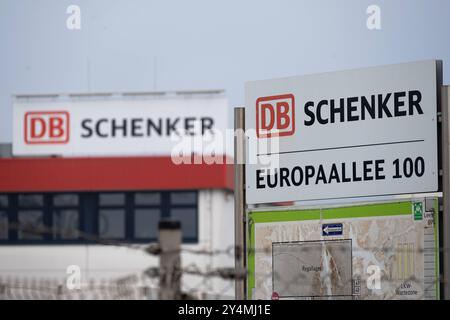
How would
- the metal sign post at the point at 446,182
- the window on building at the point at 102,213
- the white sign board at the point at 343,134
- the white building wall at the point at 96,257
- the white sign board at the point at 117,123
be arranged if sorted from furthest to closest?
the white sign board at the point at 117,123 → the window on building at the point at 102,213 → the white building wall at the point at 96,257 → the white sign board at the point at 343,134 → the metal sign post at the point at 446,182

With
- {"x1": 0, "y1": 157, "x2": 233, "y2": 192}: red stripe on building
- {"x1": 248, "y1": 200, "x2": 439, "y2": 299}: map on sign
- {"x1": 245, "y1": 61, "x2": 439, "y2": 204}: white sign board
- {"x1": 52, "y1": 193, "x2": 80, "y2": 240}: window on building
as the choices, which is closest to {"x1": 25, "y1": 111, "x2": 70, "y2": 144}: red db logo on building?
{"x1": 0, "y1": 157, "x2": 233, "y2": 192}: red stripe on building

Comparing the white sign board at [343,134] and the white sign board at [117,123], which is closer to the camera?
the white sign board at [343,134]

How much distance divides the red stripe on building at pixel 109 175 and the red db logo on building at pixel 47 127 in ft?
22.0

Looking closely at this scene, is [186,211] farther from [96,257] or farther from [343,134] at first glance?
[343,134]

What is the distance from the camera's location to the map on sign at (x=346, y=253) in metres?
17.7

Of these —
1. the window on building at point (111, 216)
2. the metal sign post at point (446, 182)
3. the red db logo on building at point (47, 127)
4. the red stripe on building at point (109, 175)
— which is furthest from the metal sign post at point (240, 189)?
the red db logo on building at point (47, 127)

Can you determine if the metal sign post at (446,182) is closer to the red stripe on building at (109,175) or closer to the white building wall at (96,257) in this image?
the white building wall at (96,257)

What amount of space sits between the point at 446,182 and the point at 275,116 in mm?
3592

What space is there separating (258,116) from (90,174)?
1809 inches

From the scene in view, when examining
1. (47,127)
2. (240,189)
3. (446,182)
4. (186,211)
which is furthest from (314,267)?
(47,127)

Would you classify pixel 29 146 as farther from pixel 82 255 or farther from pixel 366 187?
pixel 366 187

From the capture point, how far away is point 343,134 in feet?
62.2

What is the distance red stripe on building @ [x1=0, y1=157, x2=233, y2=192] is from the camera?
210 ft

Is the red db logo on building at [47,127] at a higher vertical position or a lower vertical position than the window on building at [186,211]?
higher
